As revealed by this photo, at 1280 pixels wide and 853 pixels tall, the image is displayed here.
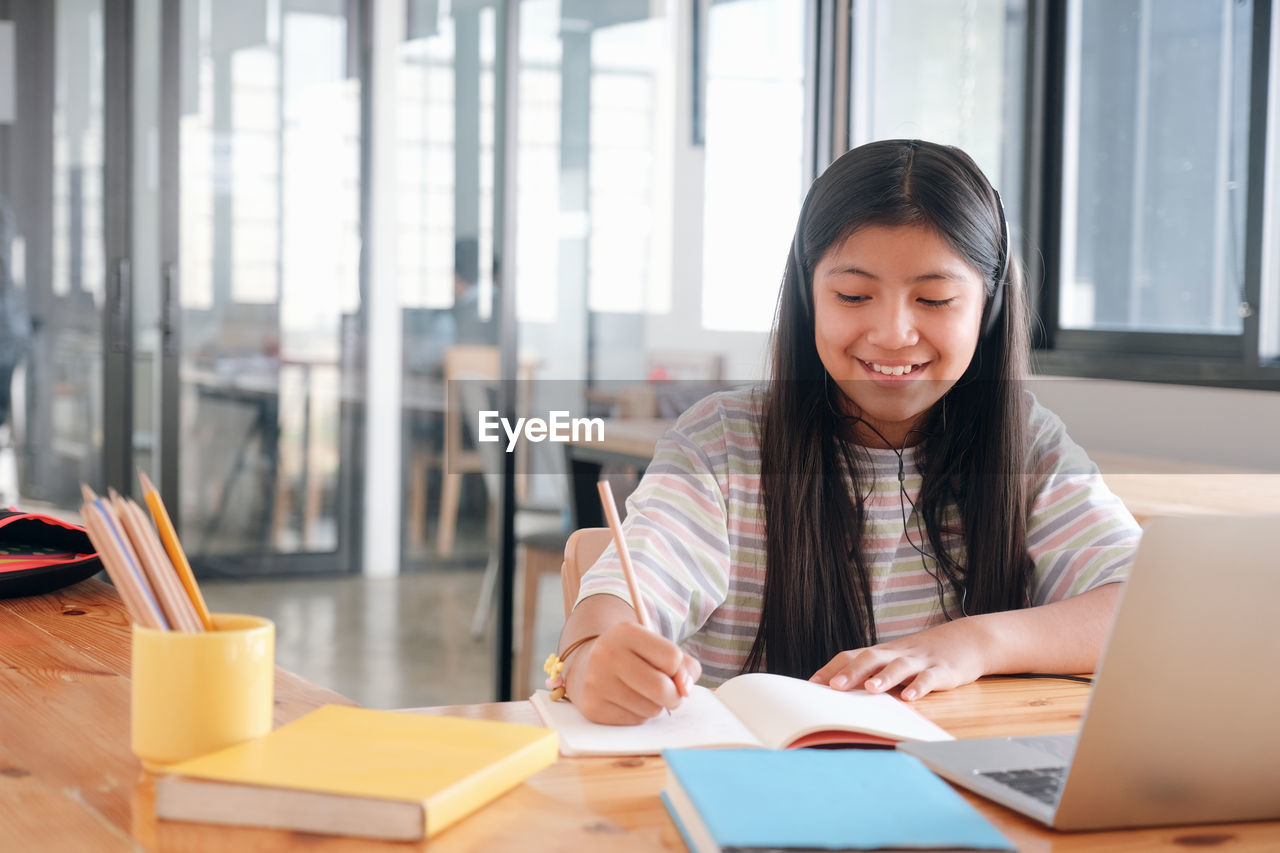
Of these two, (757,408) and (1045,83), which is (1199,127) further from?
(757,408)

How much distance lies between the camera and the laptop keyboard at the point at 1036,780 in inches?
28.2

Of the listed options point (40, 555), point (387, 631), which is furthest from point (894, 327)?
point (387, 631)

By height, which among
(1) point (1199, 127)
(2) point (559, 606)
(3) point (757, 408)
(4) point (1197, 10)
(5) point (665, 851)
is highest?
(4) point (1197, 10)

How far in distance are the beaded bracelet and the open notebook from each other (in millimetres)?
21

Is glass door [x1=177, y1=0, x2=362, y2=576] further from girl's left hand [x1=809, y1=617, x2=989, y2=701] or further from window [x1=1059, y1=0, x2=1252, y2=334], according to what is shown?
girl's left hand [x1=809, y1=617, x2=989, y2=701]

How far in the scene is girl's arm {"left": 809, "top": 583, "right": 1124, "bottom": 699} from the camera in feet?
3.16

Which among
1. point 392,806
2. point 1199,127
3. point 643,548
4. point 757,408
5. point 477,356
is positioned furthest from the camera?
point 477,356

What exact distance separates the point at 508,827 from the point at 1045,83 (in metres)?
2.98

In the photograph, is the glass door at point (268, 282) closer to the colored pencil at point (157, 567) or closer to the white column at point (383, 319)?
the white column at point (383, 319)

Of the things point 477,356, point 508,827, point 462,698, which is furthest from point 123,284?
point 508,827

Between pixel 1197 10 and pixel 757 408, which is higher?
pixel 1197 10

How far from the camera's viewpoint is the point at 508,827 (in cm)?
67

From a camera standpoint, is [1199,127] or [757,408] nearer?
[757,408]

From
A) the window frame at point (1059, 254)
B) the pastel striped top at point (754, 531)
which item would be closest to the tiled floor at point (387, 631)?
the window frame at point (1059, 254)
